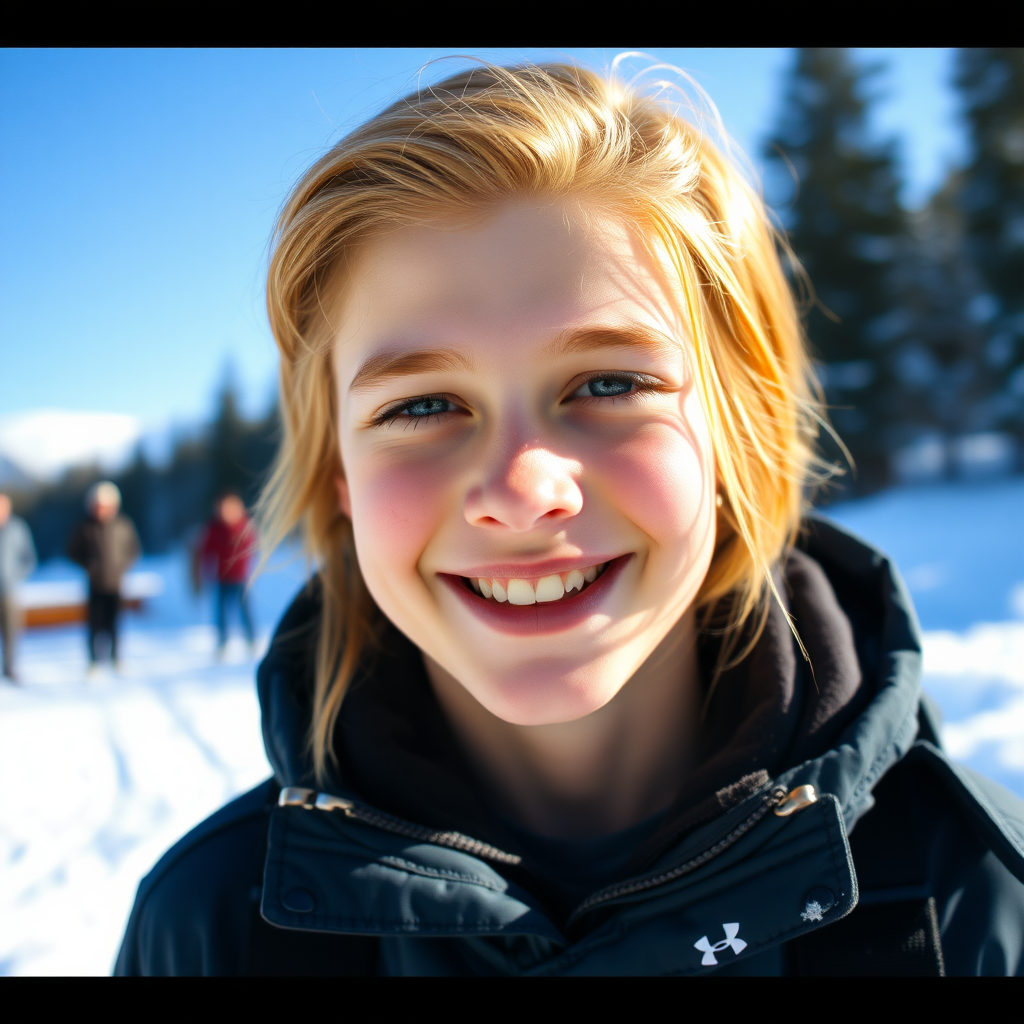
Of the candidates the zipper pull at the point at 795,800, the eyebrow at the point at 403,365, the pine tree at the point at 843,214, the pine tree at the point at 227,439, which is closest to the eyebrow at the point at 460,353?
the eyebrow at the point at 403,365

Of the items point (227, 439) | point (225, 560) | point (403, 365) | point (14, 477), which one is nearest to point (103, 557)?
point (225, 560)

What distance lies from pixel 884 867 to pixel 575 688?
64cm

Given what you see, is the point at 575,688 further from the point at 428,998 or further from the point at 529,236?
the point at 529,236

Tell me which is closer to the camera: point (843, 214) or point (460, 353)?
point (460, 353)

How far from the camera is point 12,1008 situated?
5.03 ft

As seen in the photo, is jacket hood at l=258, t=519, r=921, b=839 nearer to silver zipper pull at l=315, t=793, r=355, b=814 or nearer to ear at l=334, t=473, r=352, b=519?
silver zipper pull at l=315, t=793, r=355, b=814

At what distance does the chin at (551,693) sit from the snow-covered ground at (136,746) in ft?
2.88

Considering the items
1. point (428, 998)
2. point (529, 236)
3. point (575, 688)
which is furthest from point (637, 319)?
point (428, 998)

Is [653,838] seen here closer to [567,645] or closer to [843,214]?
[567,645]

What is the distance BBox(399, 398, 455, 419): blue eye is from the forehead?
11 centimetres

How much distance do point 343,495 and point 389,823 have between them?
72 centimetres

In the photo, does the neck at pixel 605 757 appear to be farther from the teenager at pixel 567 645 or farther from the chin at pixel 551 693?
the chin at pixel 551 693

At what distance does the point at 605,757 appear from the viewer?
1.58 meters

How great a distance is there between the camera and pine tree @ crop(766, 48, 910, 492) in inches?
758
